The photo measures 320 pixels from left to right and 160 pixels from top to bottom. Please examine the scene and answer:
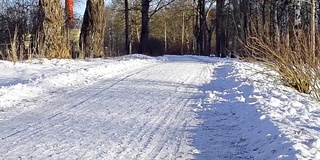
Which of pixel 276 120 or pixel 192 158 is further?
pixel 276 120

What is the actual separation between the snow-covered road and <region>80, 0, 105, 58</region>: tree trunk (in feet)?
47.6

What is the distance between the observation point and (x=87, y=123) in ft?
21.4

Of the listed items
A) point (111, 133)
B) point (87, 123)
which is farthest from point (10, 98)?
point (111, 133)

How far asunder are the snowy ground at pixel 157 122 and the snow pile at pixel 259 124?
11 millimetres

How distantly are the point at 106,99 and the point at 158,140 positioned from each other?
346 cm

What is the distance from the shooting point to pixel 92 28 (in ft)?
79.5

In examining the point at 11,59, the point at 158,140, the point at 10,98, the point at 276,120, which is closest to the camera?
the point at 158,140

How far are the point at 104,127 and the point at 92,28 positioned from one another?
18.5 m

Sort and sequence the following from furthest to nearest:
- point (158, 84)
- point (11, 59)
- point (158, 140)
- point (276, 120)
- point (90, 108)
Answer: point (11, 59), point (158, 84), point (90, 108), point (276, 120), point (158, 140)

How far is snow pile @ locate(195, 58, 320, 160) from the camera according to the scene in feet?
15.5

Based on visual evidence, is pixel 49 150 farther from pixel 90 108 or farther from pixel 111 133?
pixel 90 108

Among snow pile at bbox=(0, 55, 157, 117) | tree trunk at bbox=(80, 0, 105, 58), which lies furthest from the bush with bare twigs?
tree trunk at bbox=(80, 0, 105, 58)

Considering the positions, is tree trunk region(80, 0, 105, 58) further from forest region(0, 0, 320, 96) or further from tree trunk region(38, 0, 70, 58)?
tree trunk region(38, 0, 70, 58)

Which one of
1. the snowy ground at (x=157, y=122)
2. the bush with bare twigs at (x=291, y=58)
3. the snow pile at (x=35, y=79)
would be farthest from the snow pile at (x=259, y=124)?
the snow pile at (x=35, y=79)
